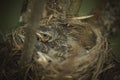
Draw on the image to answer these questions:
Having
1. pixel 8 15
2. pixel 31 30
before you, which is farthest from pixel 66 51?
pixel 31 30

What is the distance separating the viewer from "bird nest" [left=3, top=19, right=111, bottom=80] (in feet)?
5.80

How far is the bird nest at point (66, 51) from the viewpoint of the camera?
69.6 inches

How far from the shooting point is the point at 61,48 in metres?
1.99

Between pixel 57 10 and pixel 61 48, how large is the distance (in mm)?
260

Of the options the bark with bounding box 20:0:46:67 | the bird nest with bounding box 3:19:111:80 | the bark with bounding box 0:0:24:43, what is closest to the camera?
the bark with bounding box 20:0:46:67

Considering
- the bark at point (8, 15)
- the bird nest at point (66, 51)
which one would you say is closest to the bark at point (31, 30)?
the bird nest at point (66, 51)

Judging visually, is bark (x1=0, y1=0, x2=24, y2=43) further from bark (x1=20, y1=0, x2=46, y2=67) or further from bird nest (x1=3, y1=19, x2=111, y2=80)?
bark (x1=20, y1=0, x2=46, y2=67)

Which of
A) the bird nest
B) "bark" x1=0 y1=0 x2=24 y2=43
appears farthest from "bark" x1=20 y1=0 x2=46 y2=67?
"bark" x1=0 y1=0 x2=24 y2=43

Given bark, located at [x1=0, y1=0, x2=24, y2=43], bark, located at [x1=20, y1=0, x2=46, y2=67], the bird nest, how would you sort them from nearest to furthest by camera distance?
bark, located at [x1=20, y1=0, x2=46, y2=67], the bird nest, bark, located at [x1=0, y1=0, x2=24, y2=43]

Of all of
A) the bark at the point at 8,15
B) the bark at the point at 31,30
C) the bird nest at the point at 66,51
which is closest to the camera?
the bark at the point at 31,30

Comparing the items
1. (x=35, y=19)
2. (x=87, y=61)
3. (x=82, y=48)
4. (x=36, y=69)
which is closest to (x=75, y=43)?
(x=82, y=48)

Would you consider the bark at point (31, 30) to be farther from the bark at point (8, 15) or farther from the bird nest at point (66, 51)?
the bark at point (8, 15)

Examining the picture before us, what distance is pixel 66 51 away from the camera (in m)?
1.96

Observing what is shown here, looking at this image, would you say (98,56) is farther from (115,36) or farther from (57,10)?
(57,10)
